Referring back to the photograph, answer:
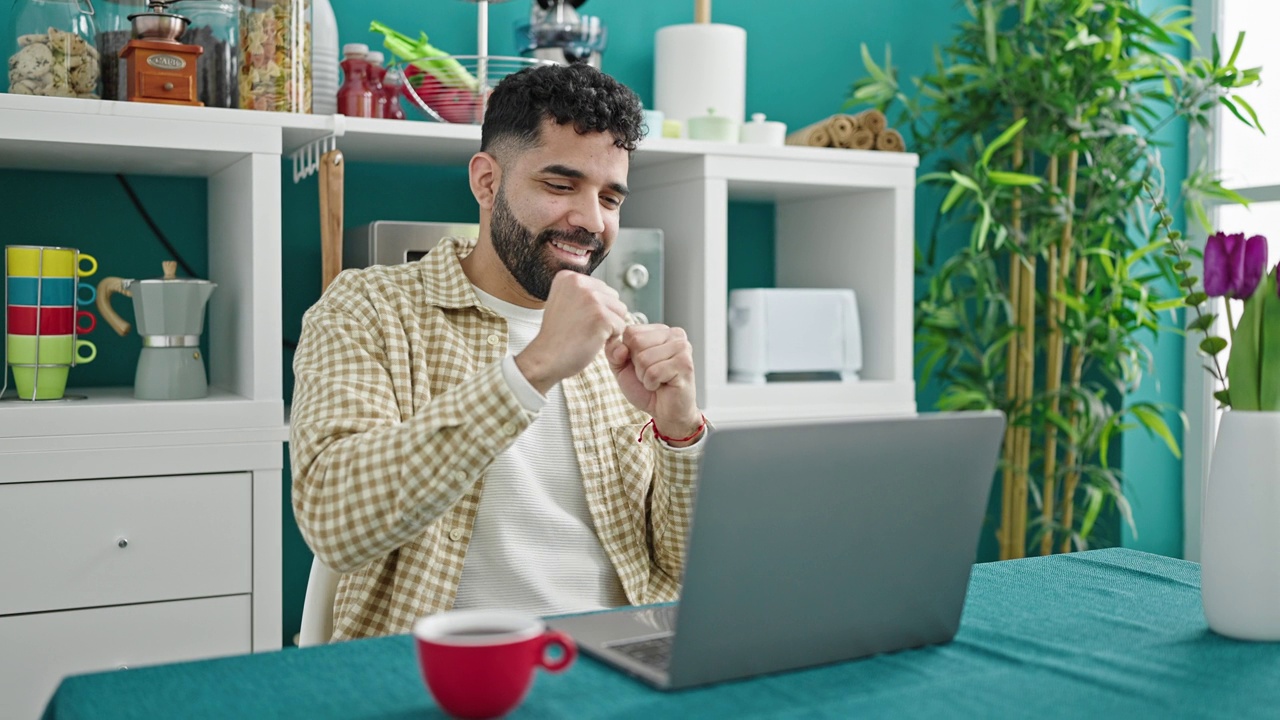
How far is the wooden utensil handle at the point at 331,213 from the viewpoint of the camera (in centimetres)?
212

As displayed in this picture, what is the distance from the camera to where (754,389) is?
2.48 m

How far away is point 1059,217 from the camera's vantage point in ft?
9.34

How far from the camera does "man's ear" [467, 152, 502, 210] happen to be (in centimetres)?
172

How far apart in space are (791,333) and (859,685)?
5.59 ft

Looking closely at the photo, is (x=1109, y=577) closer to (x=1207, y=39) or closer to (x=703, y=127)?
(x=703, y=127)

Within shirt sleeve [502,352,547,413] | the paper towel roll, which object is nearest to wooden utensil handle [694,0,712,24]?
the paper towel roll

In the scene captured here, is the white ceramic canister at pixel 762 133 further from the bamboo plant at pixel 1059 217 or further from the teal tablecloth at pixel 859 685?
the teal tablecloth at pixel 859 685

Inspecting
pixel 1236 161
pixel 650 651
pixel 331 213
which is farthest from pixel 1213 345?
pixel 1236 161

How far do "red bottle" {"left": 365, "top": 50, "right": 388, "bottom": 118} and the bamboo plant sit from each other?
3.74ft

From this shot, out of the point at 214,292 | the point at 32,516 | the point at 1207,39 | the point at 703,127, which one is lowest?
the point at 32,516

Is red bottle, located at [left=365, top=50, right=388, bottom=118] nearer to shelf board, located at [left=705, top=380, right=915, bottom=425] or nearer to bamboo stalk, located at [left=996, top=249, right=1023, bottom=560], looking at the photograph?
shelf board, located at [left=705, top=380, right=915, bottom=425]

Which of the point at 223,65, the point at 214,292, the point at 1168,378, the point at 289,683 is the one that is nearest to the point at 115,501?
the point at 214,292

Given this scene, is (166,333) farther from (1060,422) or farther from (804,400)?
(1060,422)

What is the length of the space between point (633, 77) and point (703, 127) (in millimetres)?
420
